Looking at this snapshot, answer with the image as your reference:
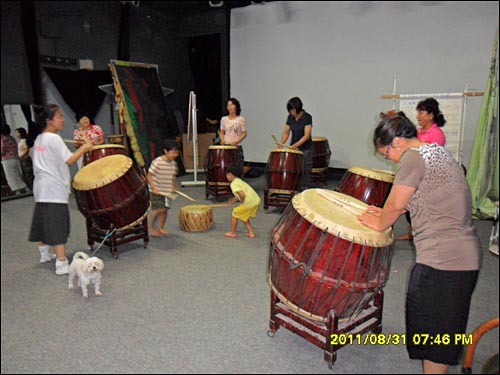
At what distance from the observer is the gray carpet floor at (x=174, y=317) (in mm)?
1737

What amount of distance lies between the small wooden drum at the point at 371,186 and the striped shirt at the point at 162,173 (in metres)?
1.52

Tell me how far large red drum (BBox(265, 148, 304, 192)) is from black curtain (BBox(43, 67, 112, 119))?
3128 mm

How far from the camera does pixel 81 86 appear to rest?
5637 millimetres

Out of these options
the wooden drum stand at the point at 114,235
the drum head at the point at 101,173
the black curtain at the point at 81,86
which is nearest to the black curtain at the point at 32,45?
the black curtain at the point at 81,86

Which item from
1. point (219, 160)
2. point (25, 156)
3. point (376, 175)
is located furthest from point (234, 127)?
point (25, 156)

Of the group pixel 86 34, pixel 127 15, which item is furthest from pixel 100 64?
pixel 127 15

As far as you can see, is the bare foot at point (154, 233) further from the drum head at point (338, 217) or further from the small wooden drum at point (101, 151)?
the drum head at point (338, 217)

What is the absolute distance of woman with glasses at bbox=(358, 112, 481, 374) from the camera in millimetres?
1356

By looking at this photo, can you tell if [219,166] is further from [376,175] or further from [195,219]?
[376,175]

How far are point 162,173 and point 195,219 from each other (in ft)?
1.79

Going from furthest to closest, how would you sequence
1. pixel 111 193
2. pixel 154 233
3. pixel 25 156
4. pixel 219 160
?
pixel 219 160 < pixel 25 156 < pixel 154 233 < pixel 111 193

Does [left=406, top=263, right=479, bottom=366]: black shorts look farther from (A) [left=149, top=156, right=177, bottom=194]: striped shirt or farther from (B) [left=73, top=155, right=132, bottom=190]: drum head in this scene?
(A) [left=149, top=156, right=177, bottom=194]: striped shirt

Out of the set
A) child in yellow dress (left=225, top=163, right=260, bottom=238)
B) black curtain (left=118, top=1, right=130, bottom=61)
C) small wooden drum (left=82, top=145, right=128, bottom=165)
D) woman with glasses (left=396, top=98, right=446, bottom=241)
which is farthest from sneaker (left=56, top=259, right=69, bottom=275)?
black curtain (left=118, top=1, right=130, bottom=61)

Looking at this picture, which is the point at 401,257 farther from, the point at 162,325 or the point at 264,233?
the point at 162,325
